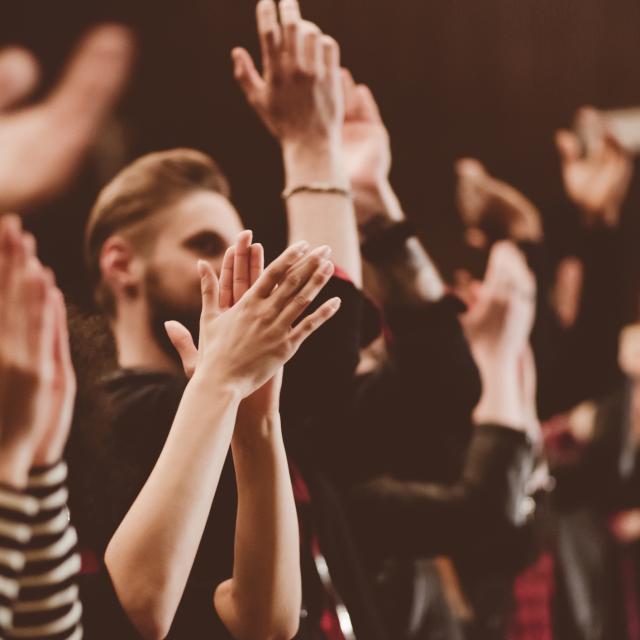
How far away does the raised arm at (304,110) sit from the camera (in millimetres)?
992

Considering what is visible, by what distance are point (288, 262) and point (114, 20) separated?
1.50ft

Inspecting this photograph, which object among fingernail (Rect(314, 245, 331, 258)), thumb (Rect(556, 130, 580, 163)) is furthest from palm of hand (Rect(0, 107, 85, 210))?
thumb (Rect(556, 130, 580, 163))

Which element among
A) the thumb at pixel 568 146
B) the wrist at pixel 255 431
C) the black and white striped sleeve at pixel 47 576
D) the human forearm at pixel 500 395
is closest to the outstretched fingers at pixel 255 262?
the wrist at pixel 255 431

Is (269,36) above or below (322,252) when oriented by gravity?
above

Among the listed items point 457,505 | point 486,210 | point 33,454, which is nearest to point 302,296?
point 33,454

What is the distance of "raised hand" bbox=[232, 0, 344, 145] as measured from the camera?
1.02 metres

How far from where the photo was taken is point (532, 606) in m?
1.61

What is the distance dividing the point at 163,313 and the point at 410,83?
2.18ft

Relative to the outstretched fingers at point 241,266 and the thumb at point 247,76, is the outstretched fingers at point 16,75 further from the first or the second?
the outstretched fingers at point 241,266

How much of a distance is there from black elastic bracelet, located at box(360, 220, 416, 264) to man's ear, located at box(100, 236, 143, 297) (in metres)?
0.30

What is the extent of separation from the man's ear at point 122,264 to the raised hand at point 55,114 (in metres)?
0.07

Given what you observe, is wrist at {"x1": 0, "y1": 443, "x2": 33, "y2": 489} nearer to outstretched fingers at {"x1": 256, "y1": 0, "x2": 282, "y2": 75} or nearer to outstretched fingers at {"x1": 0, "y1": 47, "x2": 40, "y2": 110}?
outstretched fingers at {"x1": 0, "y1": 47, "x2": 40, "y2": 110}

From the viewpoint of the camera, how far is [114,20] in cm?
104

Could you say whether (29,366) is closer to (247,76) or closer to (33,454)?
(33,454)
